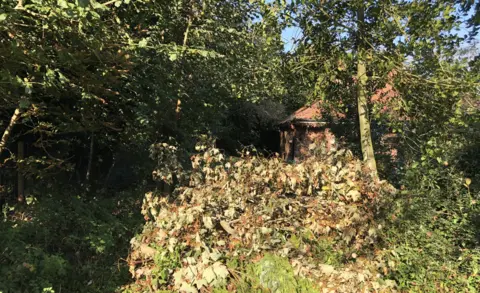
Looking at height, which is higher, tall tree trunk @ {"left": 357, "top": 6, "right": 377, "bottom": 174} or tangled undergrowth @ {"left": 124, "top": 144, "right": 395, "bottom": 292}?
tall tree trunk @ {"left": 357, "top": 6, "right": 377, "bottom": 174}

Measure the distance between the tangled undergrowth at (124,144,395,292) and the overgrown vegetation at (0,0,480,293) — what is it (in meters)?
0.02

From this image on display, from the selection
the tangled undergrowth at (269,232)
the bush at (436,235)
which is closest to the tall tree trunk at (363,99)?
the bush at (436,235)

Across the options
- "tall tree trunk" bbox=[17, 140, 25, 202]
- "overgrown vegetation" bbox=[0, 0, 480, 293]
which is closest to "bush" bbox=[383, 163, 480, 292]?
"overgrown vegetation" bbox=[0, 0, 480, 293]

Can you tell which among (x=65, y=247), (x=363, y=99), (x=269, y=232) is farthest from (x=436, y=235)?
(x=65, y=247)

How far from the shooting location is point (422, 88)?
5.01m

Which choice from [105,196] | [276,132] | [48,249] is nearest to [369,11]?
[48,249]

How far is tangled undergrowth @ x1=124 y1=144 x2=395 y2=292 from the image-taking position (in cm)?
383

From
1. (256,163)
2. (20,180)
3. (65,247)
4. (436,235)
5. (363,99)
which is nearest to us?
(436,235)

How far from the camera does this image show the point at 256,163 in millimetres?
4871

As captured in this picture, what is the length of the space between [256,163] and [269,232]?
1.13m

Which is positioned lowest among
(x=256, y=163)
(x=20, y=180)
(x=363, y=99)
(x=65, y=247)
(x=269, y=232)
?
(x=65, y=247)

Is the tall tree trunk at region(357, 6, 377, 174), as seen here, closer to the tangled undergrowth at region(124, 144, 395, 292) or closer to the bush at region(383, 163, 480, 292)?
the bush at region(383, 163, 480, 292)

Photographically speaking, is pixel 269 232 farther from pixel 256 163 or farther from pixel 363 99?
pixel 363 99

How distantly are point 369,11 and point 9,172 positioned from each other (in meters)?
7.80
